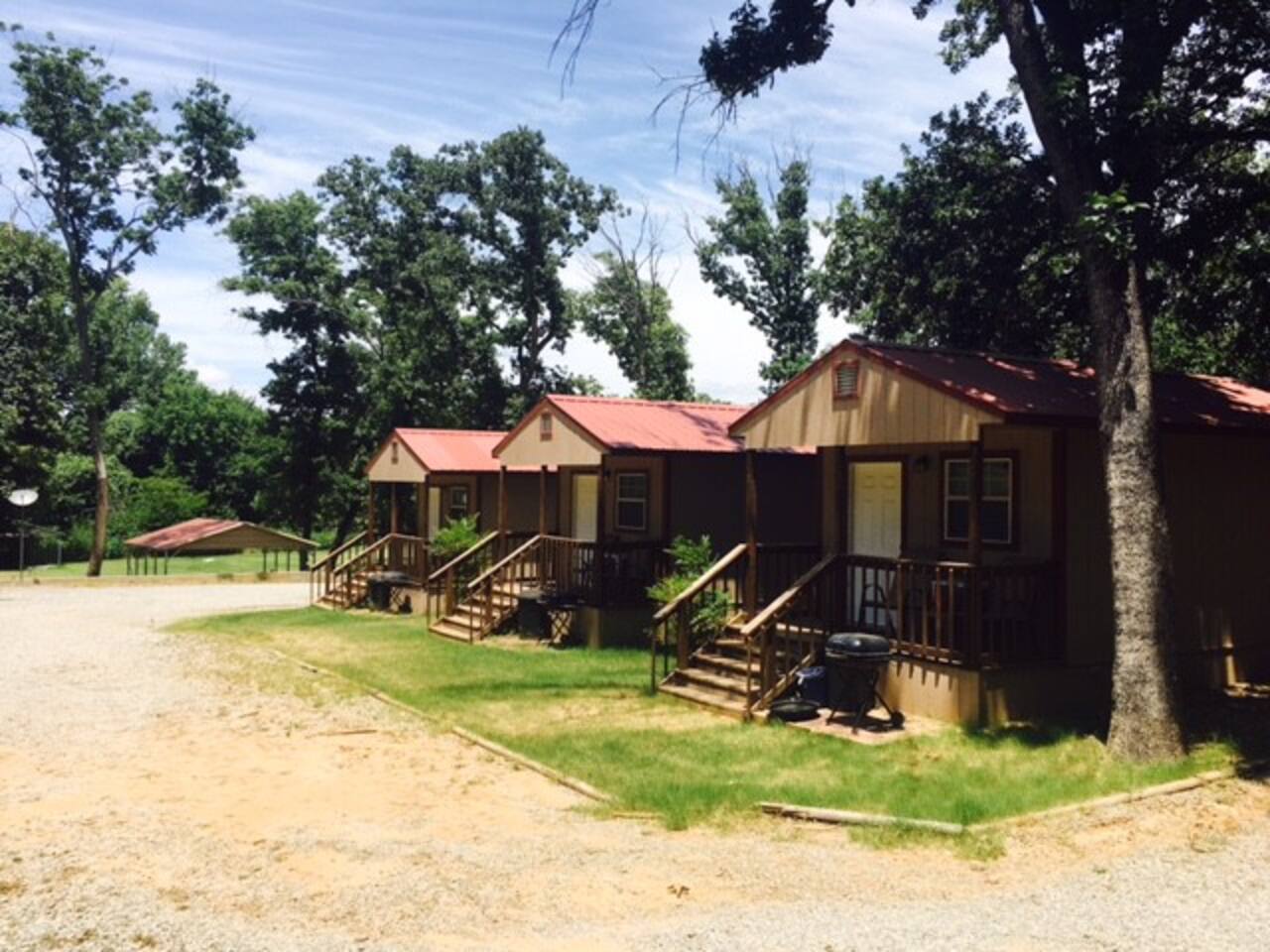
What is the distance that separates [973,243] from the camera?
1542 centimetres

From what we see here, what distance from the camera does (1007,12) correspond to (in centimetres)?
1062

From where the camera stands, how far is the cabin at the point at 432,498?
22.8m

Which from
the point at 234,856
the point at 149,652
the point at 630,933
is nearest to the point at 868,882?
the point at 630,933

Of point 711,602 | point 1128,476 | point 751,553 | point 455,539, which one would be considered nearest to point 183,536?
point 455,539

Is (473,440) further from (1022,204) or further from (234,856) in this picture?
(234,856)

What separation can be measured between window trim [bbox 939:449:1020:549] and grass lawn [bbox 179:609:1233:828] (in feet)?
8.58

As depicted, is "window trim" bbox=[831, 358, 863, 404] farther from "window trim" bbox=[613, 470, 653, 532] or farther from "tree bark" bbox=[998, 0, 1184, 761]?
"window trim" bbox=[613, 470, 653, 532]

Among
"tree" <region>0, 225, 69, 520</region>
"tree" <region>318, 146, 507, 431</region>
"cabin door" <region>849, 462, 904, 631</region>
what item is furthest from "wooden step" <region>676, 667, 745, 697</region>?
"tree" <region>0, 225, 69, 520</region>

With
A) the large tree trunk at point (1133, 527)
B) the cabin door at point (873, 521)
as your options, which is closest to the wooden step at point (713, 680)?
the cabin door at point (873, 521)

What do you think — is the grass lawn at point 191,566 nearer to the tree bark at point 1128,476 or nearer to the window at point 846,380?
the window at point 846,380

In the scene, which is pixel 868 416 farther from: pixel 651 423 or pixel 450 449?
pixel 450 449

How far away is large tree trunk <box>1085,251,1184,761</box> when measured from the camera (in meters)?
9.48

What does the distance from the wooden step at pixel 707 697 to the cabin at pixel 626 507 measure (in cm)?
413

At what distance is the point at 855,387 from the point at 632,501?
716cm
